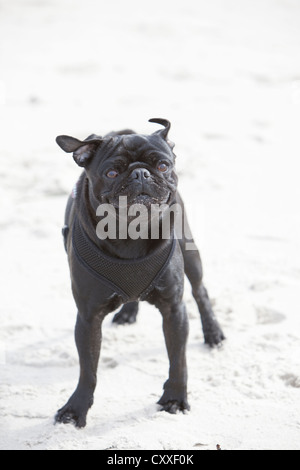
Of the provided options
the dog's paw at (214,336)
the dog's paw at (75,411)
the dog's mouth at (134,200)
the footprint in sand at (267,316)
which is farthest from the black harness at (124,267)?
the footprint in sand at (267,316)

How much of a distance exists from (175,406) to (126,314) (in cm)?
119

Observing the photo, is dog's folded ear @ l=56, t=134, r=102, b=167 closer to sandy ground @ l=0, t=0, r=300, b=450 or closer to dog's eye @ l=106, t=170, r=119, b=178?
dog's eye @ l=106, t=170, r=119, b=178

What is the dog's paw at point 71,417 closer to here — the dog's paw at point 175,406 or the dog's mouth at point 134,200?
the dog's paw at point 175,406

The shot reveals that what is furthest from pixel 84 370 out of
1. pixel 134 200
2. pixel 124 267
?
pixel 134 200

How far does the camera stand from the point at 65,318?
4.79 meters

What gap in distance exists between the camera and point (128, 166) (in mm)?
3209

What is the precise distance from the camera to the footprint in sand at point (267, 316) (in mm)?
4613

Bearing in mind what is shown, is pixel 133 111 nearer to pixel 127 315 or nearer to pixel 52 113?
pixel 52 113

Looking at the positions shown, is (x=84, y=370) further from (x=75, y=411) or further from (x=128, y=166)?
(x=128, y=166)

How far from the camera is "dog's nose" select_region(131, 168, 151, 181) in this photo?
3119 mm

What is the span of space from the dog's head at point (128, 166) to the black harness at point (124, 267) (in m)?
0.29

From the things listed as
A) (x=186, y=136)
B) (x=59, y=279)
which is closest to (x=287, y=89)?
(x=186, y=136)

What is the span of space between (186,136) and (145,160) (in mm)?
5391
